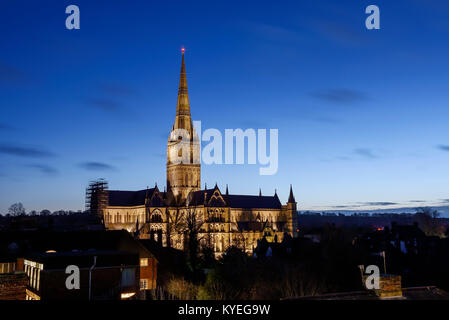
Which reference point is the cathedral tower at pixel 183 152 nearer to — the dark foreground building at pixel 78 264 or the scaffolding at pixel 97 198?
the scaffolding at pixel 97 198

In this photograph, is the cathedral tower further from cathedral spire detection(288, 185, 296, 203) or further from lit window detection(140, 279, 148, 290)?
lit window detection(140, 279, 148, 290)

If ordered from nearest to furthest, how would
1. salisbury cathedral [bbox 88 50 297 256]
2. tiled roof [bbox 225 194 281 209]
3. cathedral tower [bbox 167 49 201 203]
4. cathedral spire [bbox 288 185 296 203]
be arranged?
1. salisbury cathedral [bbox 88 50 297 256]
2. cathedral tower [bbox 167 49 201 203]
3. tiled roof [bbox 225 194 281 209]
4. cathedral spire [bbox 288 185 296 203]

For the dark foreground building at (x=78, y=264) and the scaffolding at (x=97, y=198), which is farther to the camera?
the scaffolding at (x=97, y=198)

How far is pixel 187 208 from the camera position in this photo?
11569 cm

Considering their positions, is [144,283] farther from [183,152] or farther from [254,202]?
[254,202]

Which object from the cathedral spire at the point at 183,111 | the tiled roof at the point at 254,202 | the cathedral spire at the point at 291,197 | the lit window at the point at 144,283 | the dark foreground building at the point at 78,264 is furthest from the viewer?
the cathedral spire at the point at 291,197

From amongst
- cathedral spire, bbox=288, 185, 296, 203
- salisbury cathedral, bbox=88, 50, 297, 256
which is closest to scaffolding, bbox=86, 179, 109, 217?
→ salisbury cathedral, bbox=88, 50, 297, 256

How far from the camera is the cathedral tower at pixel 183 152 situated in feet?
410

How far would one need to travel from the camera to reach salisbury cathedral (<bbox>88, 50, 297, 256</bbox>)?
110m

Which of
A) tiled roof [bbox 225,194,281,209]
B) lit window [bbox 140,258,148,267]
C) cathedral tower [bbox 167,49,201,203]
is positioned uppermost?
cathedral tower [bbox 167,49,201,203]

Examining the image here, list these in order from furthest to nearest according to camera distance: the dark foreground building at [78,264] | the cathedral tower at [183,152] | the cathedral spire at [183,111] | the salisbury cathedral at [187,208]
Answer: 1. the cathedral spire at [183,111]
2. the cathedral tower at [183,152]
3. the salisbury cathedral at [187,208]
4. the dark foreground building at [78,264]

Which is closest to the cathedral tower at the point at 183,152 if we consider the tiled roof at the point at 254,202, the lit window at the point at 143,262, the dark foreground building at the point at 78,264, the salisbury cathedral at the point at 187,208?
the salisbury cathedral at the point at 187,208
